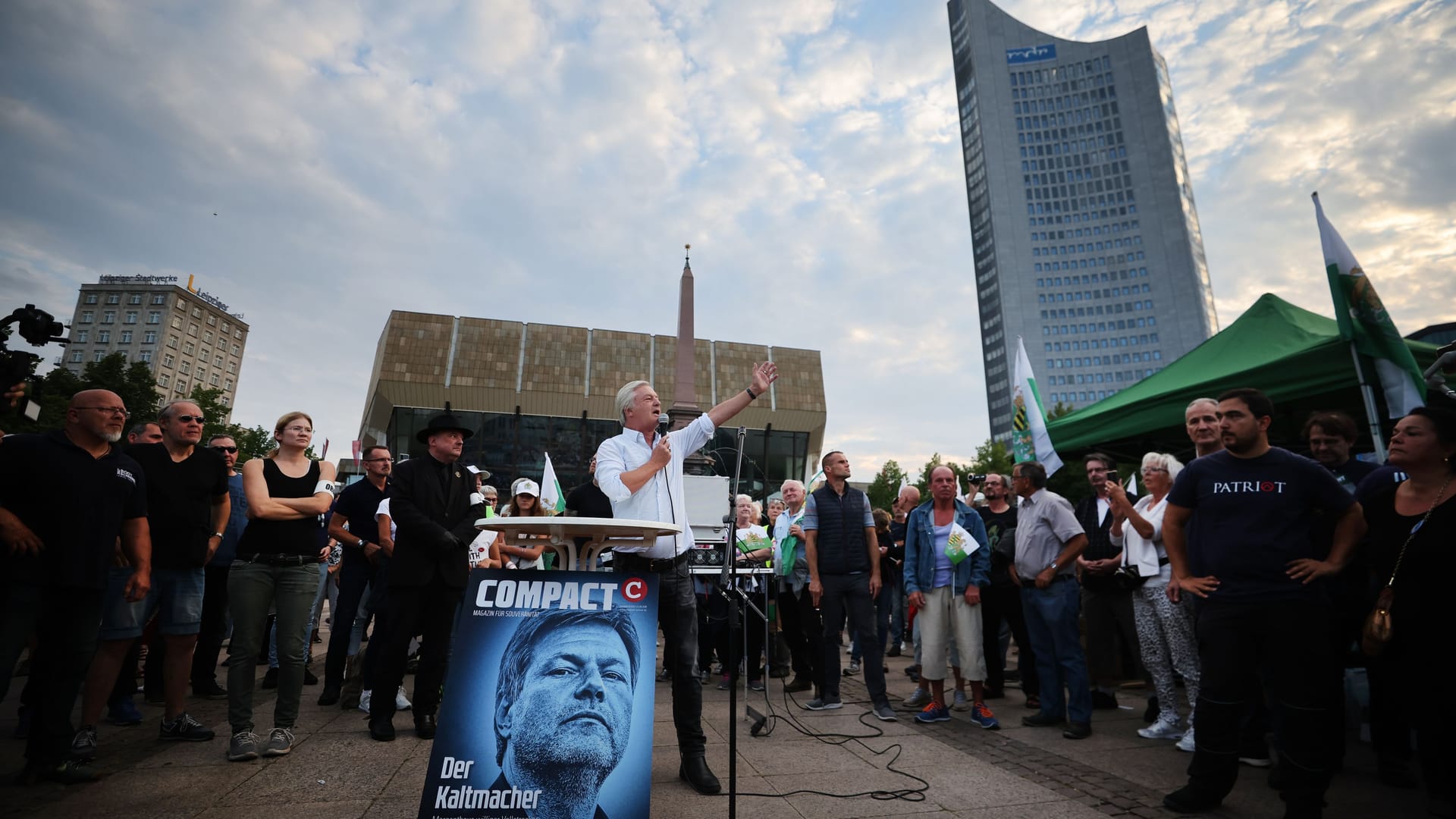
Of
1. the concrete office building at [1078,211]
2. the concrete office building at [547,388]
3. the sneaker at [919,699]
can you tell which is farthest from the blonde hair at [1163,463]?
the concrete office building at [1078,211]

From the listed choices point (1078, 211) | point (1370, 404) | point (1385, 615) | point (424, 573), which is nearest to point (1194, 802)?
point (1385, 615)

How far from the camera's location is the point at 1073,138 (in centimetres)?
11744

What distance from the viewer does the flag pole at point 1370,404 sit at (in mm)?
4699

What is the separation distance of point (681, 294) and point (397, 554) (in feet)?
77.7

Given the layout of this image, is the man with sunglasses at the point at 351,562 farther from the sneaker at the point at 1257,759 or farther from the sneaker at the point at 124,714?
the sneaker at the point at 1257,759

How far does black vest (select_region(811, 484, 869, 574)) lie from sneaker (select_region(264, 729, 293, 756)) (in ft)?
11.1

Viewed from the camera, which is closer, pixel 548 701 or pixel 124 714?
pixel 548 701

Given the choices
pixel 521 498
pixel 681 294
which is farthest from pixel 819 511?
pixel 681 294

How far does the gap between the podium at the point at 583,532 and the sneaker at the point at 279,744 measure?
187 centimetres

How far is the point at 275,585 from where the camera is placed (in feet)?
11.8

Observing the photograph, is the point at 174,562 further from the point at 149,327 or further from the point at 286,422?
the point at 149,327

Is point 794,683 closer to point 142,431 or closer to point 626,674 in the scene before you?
point 626,674

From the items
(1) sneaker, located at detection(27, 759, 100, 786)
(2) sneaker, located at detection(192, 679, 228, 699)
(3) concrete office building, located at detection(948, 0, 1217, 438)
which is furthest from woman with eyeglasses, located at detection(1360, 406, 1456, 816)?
(3) concrete office building, located at detection(948, 0, 1217, 438)

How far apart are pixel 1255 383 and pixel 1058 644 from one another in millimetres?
3080
